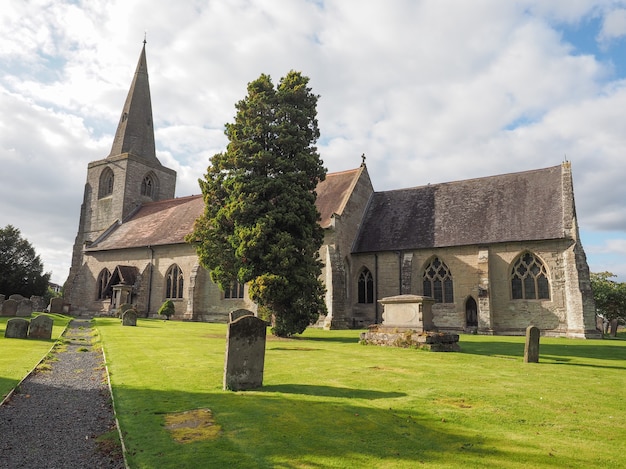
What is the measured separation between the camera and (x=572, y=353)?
1606 centimetres

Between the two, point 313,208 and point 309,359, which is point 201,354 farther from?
point 313,208

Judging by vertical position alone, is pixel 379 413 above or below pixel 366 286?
below

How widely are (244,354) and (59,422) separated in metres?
3.32

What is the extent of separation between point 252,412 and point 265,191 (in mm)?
14596

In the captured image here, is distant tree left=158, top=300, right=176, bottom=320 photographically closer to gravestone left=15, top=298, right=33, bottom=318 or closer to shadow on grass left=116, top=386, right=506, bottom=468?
gravestone left=15, top=298, right=33, bottom=318

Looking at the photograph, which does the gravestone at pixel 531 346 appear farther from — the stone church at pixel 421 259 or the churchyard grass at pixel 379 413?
the stone church at pixel 421 259

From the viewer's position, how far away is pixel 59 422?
22.7 feet

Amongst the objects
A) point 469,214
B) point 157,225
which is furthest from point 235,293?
point 469,214

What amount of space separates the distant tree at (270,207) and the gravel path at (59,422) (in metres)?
9.38

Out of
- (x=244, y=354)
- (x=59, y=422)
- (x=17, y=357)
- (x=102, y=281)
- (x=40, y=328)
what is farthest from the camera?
(x=102, y=281)

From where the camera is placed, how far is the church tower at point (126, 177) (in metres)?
45.0

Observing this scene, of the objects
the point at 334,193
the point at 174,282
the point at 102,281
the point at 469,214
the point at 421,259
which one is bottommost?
the point at 174,282

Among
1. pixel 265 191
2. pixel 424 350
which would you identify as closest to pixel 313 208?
pixel 265 191

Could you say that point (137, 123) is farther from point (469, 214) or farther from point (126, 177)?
point (469, 214)
